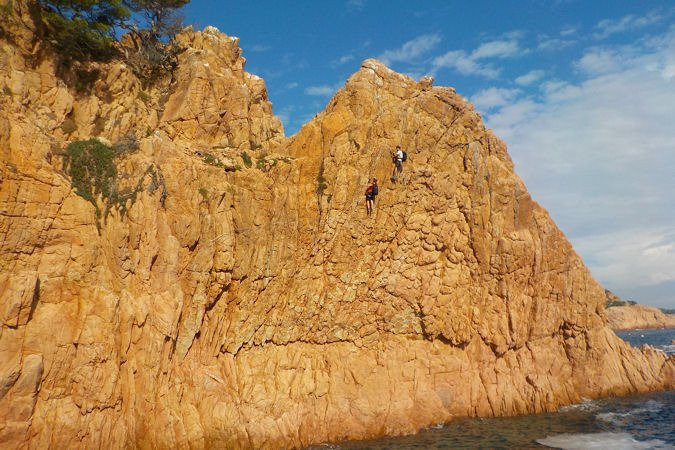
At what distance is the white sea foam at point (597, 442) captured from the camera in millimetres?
22875

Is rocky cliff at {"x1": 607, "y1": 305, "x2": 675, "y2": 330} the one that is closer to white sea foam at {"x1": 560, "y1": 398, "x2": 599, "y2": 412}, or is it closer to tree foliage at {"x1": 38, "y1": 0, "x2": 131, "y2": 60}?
white sea foam at {"x1": 560, "y1": 398, "x2": 599, "y2": 412}

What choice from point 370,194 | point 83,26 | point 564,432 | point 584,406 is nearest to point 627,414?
point 584,406

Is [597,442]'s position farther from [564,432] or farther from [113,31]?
[113,31]

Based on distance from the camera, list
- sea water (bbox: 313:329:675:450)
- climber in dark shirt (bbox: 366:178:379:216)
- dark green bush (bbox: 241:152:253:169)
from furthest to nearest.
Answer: climber in dark shirt (bbox: 366:178:379:216) → dark green bush (bbox: 241:152:253:169) → sea water (bbox: 313:329:675:450)

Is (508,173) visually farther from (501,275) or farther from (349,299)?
(349,299)

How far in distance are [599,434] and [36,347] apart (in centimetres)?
2739

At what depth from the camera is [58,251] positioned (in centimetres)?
1950

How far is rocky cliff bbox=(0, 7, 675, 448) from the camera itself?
19047 mm

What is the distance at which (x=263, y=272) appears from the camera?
2578cm

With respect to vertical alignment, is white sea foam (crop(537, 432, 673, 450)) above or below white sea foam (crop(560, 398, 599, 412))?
below

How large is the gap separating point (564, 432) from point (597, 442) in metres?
1.77

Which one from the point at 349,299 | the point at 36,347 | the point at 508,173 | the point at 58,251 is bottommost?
the point at 36,347

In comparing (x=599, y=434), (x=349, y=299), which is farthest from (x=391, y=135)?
(x=599, y=434)

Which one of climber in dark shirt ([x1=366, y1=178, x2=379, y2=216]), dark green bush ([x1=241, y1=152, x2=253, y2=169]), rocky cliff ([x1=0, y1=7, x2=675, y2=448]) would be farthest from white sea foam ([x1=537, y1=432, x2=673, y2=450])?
dark green bush ([x1=241, y1=152, x2=253, y2=169])
